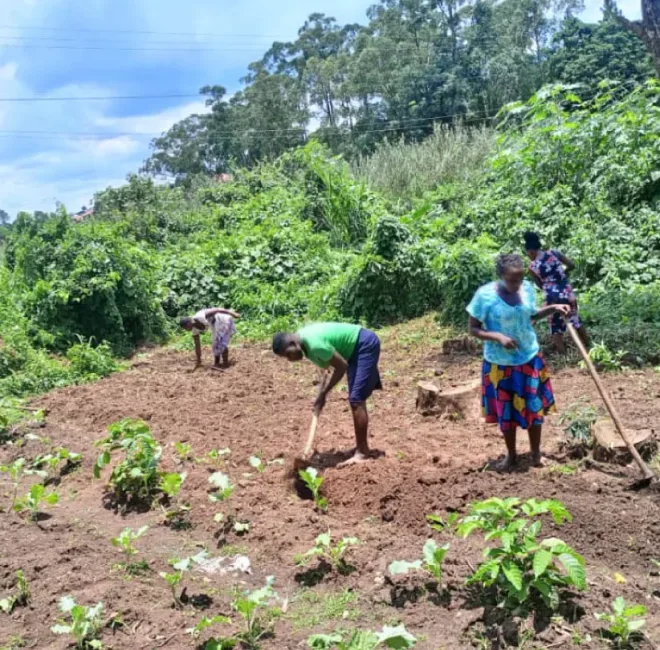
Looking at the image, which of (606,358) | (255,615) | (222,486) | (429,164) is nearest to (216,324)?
(222,486)

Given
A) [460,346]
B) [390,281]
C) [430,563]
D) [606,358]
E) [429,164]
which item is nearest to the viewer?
[430,563]

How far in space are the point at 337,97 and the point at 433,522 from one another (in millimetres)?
39604

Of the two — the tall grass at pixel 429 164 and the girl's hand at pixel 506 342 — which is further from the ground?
the tall grass at pixel 429 164

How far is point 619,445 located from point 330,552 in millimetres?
2116

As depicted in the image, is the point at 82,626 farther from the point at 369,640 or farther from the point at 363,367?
the point at 363,367

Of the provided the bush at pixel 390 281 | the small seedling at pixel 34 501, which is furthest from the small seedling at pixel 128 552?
the bush at pixel 390 281

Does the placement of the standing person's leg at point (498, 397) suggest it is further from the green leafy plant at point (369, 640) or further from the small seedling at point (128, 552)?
the small seedling at point (128, 552)

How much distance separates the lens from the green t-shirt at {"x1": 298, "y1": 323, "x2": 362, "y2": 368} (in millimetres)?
4559

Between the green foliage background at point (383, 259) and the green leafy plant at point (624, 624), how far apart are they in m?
4.33

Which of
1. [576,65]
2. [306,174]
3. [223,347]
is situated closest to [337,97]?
[576,65]

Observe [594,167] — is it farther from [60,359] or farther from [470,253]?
[60,359]

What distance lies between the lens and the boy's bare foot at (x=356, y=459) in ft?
16.0

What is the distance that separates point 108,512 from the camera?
4.72 metres

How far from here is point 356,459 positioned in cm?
494
